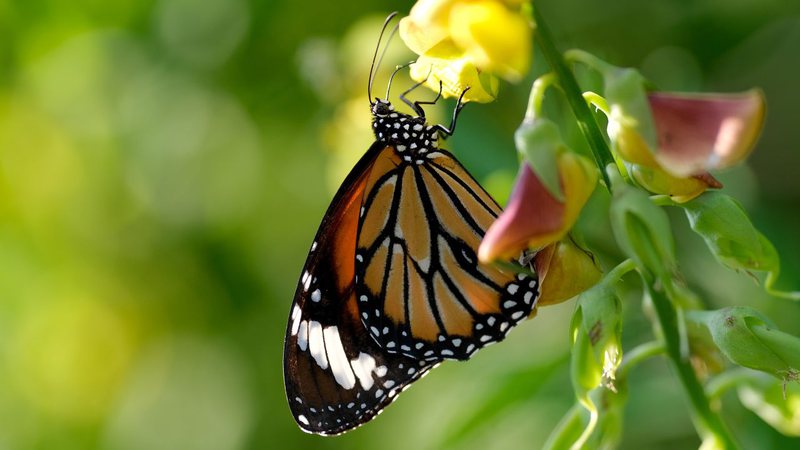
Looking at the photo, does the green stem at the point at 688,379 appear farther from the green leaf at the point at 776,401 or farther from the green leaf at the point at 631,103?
the green leaf at the point at 631,103

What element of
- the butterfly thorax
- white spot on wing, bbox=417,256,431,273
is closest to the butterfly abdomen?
the butterfly thorax

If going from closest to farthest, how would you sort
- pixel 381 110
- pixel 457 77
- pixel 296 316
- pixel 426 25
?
1. pixel 426 25
2. pixel 457 77
3. pixel 296 316
4. pixel 381 110

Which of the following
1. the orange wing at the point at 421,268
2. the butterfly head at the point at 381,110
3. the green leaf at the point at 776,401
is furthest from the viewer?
the butterfly head at the point at 381,110

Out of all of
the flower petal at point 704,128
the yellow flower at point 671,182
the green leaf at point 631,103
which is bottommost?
the yellow flower at point 671,182

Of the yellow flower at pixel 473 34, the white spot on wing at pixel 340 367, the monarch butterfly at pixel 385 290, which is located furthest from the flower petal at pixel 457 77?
the white spot on wing at pixel 340 367

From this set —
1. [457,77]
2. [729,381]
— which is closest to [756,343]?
[729,381]

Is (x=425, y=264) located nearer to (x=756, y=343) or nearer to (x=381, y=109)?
(x=381, y=109)

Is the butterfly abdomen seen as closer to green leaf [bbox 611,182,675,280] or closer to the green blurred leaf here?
the green blurred leaf
